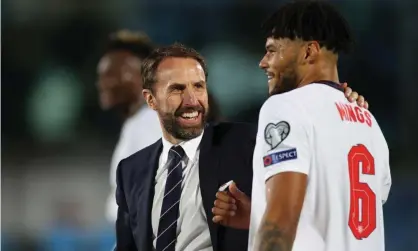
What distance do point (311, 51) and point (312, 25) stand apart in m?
0.07

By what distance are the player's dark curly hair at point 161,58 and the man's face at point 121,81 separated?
2148 millimetres

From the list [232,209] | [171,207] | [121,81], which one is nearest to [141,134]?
[121,81]

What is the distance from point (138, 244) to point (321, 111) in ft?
2.50

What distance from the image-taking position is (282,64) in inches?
92.0

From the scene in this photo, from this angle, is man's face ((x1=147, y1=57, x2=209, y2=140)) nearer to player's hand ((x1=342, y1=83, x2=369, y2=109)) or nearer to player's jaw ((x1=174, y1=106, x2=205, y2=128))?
player's jaw ((x1=174, y1=106, x2=205, y2=128))

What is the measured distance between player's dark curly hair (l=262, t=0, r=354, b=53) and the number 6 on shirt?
0.98 ft

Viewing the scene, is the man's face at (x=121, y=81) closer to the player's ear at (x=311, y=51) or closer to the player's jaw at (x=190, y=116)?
the player's jaw at (x=190, y=116)

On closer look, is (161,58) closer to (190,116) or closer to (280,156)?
(190,116)

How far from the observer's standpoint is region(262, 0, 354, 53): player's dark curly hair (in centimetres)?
232

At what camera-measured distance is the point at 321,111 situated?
2217mm

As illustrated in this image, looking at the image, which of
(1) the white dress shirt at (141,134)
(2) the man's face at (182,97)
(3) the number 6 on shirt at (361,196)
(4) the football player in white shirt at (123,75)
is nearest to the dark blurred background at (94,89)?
(4) the football player in white shirt at (123,75)

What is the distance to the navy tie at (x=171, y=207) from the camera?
2557mm

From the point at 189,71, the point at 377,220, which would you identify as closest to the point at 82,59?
the point at 189,71

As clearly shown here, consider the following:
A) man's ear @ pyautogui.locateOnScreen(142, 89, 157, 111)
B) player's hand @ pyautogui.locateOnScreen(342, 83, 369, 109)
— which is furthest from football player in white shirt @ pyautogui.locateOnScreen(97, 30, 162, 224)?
player's hand @ pyautogui.locateOnScreen(342, 83, 369, 109)
